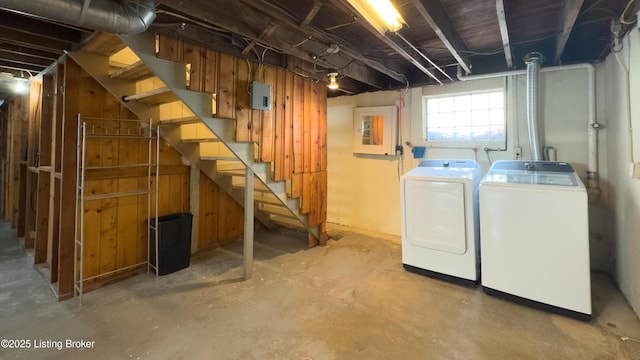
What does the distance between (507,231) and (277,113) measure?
2.35 m

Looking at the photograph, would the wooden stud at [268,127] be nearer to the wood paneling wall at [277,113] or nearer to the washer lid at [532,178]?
the wood paneling wall at [277,113]

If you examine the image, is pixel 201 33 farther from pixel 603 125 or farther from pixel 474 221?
pixel 603 125

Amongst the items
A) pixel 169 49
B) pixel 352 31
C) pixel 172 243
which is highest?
pixel 352 31

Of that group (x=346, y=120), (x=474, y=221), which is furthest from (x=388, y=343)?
(x=346, y=120)

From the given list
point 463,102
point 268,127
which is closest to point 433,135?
point 463,102

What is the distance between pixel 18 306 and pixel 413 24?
3944mm

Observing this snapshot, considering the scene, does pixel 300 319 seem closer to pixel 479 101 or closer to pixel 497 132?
pixel 497 132

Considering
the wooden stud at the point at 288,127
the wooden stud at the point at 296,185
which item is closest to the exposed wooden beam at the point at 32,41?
the wooden stud at the point at 288,127

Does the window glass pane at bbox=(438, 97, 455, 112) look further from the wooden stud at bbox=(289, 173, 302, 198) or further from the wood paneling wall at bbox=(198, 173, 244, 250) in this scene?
the wood paneling wall at bbox=(198, 173, 244, 250)

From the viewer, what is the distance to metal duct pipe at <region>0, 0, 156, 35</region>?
1354 mm

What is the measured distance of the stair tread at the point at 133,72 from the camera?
87.1 inches

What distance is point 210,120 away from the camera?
2.43 meters

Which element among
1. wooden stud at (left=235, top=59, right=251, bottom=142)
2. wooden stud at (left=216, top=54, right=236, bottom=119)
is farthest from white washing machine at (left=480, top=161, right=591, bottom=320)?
wooden stud at (left=216, top=54, right=236, bottom=119)

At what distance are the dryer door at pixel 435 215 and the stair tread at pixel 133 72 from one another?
250 centimetres
